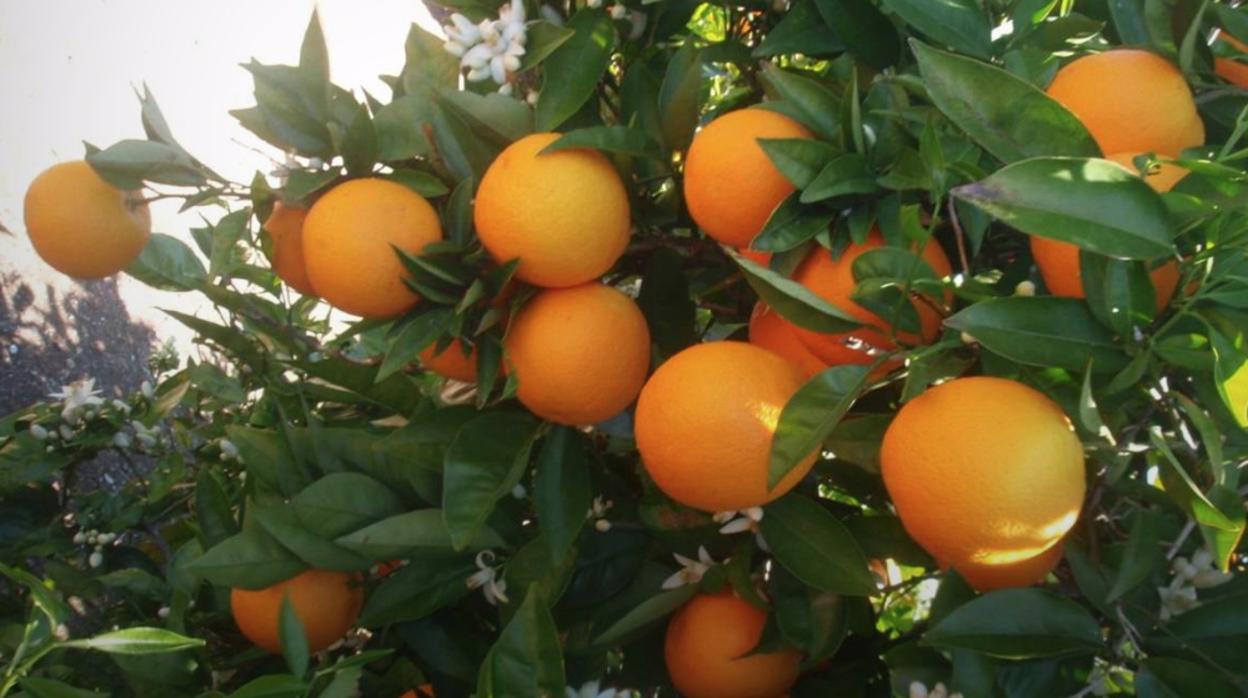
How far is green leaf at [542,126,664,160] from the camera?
821 millimetres

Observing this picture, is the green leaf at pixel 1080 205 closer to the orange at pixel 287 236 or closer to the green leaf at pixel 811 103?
the green leaf at pixel 811 103

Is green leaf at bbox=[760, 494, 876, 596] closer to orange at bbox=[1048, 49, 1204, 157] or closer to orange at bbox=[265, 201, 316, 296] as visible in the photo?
orange at bbox=[1048, 49, 1204, 157]

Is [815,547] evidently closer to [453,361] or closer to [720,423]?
[720,423]

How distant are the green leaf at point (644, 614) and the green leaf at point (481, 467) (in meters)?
0.20

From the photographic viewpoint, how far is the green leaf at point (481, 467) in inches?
34.0

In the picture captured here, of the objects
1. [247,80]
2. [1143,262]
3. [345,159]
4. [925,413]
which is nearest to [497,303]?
[345,159]

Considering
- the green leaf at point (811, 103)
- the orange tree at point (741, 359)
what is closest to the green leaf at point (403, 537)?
the orange tree at point (741, 359)

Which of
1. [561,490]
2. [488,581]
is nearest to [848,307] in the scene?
[561,490]

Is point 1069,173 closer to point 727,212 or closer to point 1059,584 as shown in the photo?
point 727,212

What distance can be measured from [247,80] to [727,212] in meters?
3.34

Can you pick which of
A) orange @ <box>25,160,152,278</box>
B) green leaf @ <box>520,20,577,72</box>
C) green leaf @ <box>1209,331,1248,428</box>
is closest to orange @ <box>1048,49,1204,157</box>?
green leaf @ <box>1209,331,1248,428</box>

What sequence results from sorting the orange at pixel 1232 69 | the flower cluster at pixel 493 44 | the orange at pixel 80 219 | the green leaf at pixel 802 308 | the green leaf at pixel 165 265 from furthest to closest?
the green leaf at pixel 165 265
the orange at pixel 80 219
the flower cluster at pixel 493 44
the orange at pixel 1232 69
the green leaf at pixel 802 308

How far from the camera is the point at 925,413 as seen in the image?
2.22 feet

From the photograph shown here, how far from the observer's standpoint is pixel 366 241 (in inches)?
33.5
